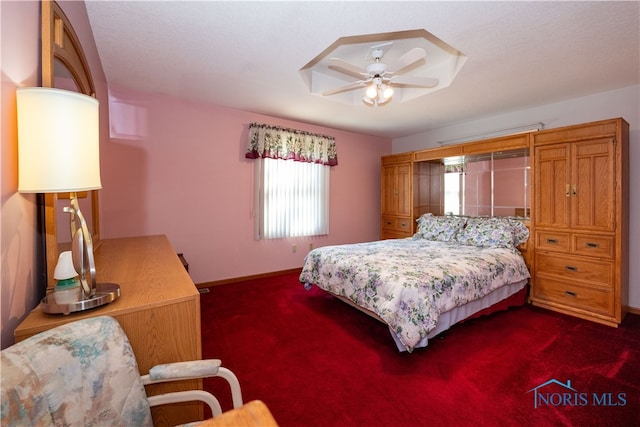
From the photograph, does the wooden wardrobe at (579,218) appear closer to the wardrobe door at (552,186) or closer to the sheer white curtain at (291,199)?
the wardrobe door at (552,186)

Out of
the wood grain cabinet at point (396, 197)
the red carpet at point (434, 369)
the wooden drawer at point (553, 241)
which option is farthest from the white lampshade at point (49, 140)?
the wood grain cabinet at point (396, 197)

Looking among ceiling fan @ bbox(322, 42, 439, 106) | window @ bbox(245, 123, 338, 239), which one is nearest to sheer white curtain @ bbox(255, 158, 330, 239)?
window @ bbox(245, 123, 338, 239)

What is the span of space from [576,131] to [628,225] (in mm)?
1150

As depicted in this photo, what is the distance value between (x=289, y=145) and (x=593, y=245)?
3713mm

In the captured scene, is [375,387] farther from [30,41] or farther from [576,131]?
[576,131]

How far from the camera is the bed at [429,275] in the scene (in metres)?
2.06

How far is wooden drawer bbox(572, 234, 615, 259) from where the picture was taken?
2.66 meters

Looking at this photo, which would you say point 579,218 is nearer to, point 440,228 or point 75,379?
point 440,228

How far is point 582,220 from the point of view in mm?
2814

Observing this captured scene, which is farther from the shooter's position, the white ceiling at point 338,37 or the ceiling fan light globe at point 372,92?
the ceiling fan light globe at point 372,92

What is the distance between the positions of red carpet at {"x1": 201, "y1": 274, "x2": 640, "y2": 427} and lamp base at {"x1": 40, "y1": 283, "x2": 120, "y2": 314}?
3.49 feet

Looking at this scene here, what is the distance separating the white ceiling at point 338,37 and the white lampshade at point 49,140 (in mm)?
1310

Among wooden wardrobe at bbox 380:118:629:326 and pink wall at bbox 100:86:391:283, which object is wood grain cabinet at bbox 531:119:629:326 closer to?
wooden wardrobe at bbox 380:118:629:326

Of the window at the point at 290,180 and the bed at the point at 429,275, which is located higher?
the window at the point at 290,180
